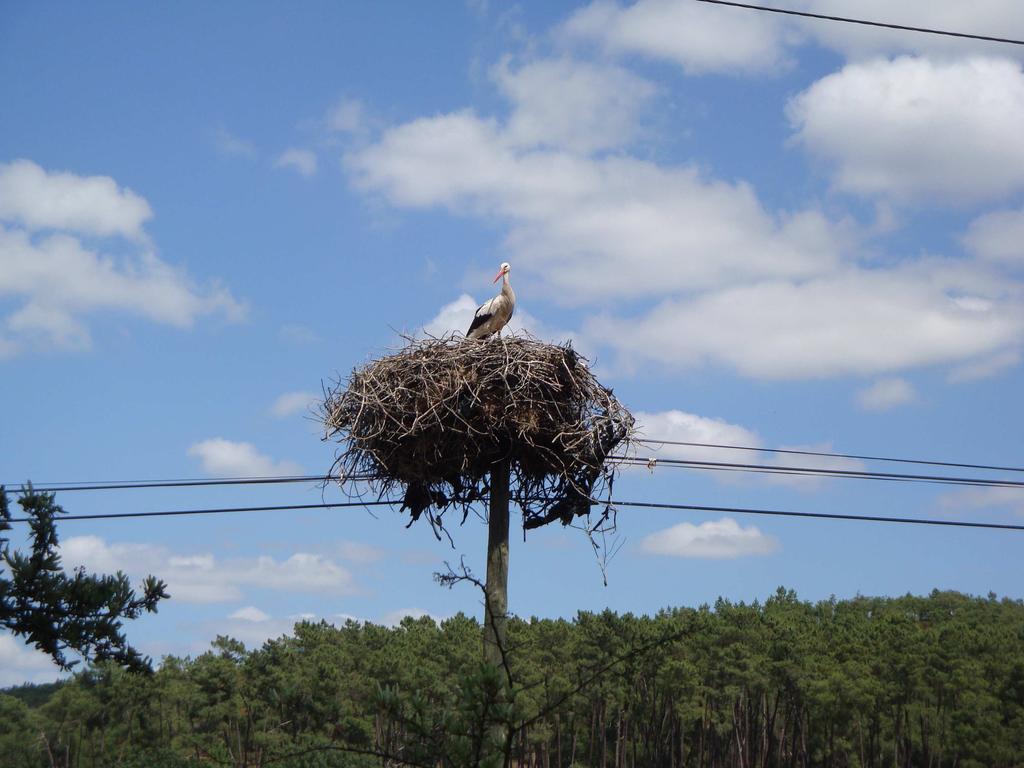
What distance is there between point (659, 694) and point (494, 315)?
22.7 metres

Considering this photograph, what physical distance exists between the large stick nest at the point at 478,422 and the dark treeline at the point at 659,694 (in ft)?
52.3

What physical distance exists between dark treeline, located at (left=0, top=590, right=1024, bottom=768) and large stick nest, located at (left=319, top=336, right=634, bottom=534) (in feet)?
52.3

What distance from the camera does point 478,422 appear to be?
9164 millimetres

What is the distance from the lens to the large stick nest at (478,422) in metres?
9.13

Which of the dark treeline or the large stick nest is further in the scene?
the dark treeline

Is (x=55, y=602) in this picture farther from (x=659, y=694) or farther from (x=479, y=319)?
(x=659, y=694)

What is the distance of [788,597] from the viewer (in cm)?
4222

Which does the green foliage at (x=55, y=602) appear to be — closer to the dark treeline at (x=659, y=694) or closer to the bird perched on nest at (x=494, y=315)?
the bird perched on nest at (x=494, y=315)

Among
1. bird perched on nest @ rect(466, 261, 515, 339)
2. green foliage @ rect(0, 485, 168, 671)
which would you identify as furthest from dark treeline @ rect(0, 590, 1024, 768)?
green foliage @ rect(0, 485, 168, 671)

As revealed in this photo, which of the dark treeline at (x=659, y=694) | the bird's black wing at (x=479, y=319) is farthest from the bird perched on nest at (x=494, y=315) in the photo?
the dark treeline at (x=659, y=694)

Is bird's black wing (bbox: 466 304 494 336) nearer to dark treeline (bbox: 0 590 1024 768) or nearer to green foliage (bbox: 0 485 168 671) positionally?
green foliage (bbox: 0 485 168 671)

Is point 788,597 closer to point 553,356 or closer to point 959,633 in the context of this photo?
point 959,633

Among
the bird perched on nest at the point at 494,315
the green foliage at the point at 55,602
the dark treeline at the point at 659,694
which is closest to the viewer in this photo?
the green foliage at the point at 55,602

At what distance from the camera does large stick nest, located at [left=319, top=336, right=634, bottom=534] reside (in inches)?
360
